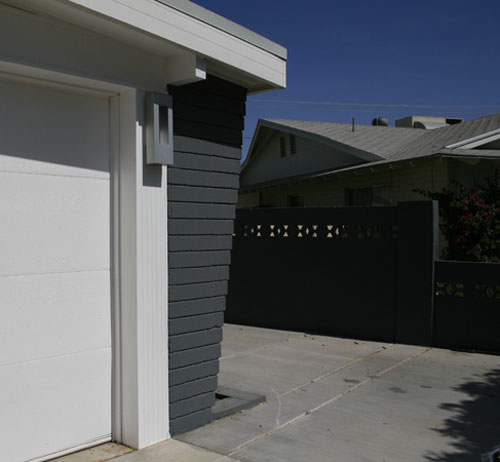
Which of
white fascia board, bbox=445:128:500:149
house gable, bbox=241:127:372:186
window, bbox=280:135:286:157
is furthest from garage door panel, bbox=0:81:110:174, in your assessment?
window, bbox=280:135:286:157

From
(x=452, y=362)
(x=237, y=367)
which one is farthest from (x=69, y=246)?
(x=452, y=362)

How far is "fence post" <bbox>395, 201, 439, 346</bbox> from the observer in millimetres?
7969

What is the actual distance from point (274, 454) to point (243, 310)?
5679 millimetres

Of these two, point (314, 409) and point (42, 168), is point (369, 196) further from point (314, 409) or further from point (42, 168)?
point (42, 168)

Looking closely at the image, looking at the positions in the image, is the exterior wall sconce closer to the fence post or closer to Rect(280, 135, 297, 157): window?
the fence post

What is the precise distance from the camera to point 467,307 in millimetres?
7750

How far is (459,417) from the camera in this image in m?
5.13

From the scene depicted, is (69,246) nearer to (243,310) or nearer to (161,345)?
(161,345)

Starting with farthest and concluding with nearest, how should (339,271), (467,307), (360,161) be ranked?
(360,161) < (339,271) < (467,307)

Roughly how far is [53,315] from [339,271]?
5555 millimetres

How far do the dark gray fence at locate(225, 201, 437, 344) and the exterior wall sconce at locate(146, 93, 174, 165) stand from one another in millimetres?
4793

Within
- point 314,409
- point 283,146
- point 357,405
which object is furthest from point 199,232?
point 283,146

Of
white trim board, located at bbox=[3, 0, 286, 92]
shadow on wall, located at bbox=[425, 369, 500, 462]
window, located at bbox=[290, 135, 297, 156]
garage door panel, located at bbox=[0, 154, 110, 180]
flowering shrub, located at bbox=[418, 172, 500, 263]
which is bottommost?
shadow on wall, located at bbox=[425, 369, 500, 462]

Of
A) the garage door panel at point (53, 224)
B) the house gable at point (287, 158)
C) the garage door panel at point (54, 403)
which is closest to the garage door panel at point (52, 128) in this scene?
the garage door panel at point (53, 224)
